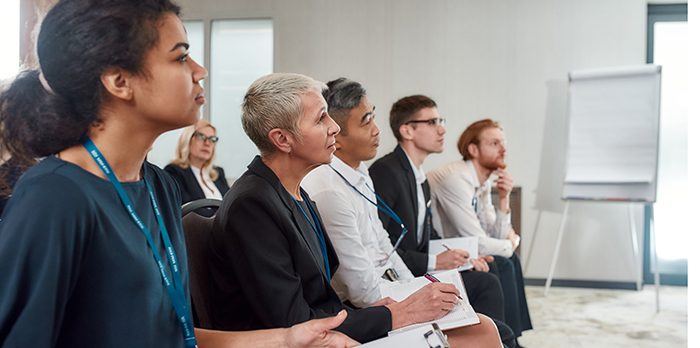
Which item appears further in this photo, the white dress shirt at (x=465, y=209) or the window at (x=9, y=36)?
the window at (x=9, y=36)

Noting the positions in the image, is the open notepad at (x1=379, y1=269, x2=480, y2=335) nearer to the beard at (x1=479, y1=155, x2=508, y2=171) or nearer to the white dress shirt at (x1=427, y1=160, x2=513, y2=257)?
the white dress shirt at (x1=427, y1=160, x2=513, y2=257)

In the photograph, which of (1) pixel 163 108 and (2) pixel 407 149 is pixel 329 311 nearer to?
(1) pixel 163 108

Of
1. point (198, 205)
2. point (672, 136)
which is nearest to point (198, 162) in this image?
point (198, 205)

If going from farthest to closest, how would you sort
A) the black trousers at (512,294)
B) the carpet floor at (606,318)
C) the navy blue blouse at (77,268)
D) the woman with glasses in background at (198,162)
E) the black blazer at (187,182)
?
the woman with glasses in background at (198,162) < the black blazer at (187,182) < the carpet floor at (606,318) < the black trousers at (512,294) < the navy blue blouse at (77,268)

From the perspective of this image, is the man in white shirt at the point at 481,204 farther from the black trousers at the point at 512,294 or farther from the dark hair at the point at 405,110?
the dark hair at the point at 405,110

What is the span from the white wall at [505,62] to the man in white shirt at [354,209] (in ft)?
8.28

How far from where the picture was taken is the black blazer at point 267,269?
1.09 meters

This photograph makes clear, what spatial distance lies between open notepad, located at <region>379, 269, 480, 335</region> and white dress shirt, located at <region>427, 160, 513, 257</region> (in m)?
1.16

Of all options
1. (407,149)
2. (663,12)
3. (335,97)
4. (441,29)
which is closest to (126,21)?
(335,97)

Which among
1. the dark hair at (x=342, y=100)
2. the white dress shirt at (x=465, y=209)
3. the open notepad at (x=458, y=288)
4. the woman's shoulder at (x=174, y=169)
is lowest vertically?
the open notepad at (x=458, y=288)

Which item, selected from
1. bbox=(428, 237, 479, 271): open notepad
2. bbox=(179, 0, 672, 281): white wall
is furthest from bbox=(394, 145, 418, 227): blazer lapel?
bbox=(179, 0, 672, 281): white wall

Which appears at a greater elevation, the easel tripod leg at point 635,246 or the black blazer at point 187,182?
the black blazer at point 187,182

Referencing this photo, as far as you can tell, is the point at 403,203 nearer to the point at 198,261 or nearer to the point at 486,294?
the point at 486,294

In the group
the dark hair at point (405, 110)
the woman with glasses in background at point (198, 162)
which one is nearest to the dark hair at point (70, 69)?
the dark hair at point (405, 110)
